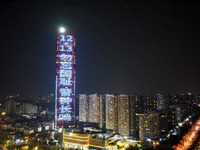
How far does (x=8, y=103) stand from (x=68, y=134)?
11647mm

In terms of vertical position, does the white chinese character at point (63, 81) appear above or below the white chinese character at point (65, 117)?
above

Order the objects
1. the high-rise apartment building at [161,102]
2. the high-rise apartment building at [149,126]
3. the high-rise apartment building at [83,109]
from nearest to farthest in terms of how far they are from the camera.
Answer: the high-rise apartment building at [149,126], the high-rise apartment building at [83,109], the high-rise apartment building at [161,102]

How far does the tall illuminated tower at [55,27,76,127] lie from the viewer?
10.2 m

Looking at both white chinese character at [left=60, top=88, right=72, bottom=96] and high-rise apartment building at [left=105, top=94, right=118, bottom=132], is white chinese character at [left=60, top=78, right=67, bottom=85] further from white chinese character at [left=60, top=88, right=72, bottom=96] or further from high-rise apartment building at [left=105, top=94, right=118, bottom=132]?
high-rise apartment building at [left=105, top=94, right=118, bottom=132]

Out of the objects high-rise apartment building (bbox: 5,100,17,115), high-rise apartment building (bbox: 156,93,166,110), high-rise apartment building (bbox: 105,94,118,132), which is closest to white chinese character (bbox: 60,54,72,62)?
high-rise apartment building (bbox: 105,94,118,132)

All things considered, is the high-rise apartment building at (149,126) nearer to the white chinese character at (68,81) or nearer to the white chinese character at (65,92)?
the white chinese character at (65,92)

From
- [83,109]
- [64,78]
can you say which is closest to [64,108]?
[64,78]

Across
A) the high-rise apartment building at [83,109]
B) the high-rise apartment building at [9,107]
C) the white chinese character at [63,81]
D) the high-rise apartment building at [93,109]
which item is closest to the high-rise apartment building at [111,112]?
the high-rise apartment building at [93,109]

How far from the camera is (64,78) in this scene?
10.2 m

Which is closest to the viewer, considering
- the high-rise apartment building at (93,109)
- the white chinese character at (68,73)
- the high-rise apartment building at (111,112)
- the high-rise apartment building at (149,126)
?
the white chinese character at (68,73)

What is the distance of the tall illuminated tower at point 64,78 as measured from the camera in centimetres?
1023

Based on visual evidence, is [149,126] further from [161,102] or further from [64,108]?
[161,102]

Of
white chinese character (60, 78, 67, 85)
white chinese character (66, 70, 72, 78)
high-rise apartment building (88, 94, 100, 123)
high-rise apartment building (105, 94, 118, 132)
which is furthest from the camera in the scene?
high-rise apartment building (88, 94, 100, 123)

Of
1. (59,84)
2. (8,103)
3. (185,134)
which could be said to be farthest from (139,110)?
(8,103)
